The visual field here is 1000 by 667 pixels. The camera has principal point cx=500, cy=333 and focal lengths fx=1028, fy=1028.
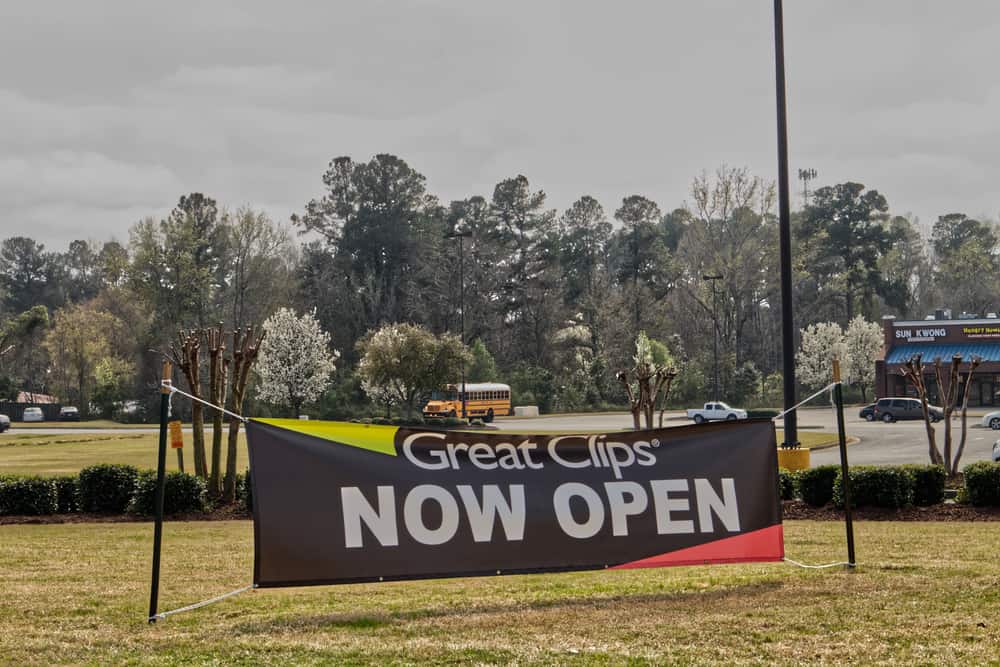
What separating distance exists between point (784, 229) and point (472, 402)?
157ft

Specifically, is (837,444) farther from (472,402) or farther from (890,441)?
(472,402)

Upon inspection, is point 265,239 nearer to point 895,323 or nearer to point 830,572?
point 895,323

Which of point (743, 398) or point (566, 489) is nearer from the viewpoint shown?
point (566, 489)

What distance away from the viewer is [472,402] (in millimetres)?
63969

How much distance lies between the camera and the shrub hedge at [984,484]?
621 inches

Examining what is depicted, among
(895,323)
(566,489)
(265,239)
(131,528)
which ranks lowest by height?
(131,528)

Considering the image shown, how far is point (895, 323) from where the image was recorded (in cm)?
7288

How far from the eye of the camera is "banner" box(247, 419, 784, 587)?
26.6 feet

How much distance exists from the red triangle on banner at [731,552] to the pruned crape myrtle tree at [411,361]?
162ft

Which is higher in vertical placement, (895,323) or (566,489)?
(895,323)

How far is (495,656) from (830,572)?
14.0 ft

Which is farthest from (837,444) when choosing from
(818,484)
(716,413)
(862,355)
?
(862,355)

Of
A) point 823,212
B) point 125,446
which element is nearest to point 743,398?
point 823,212

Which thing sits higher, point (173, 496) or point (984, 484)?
point (984, 484)
